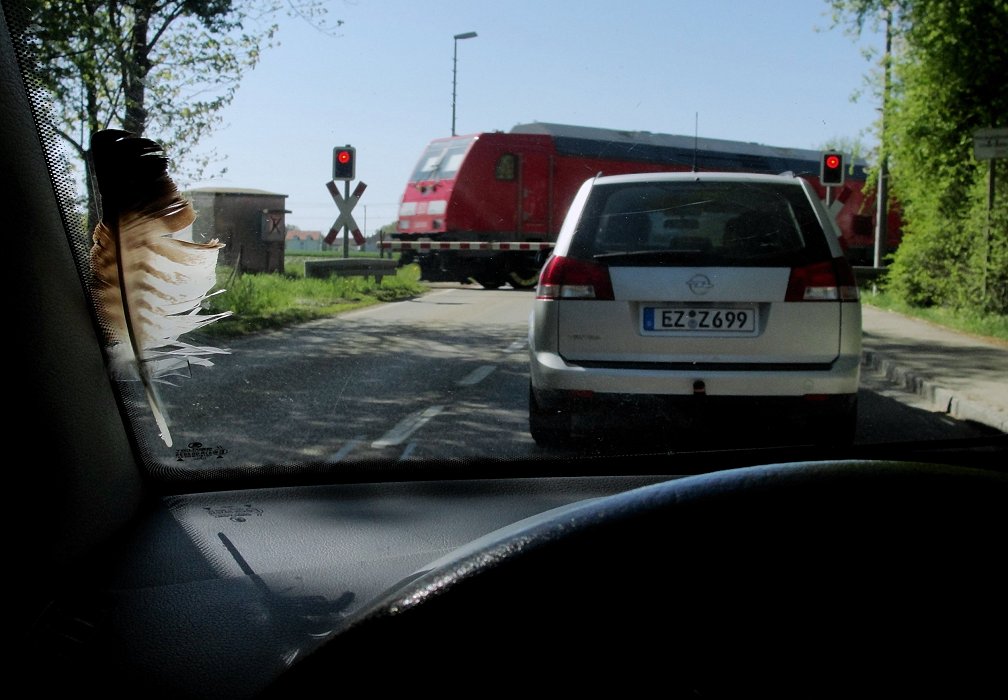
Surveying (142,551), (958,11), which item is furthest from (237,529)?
(958,11)

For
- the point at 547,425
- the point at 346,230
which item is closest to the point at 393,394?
the point at 547,425

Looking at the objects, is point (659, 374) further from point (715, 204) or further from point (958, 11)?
point (958, 11)

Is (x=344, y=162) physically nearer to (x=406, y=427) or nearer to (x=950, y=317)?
(x=406, y=427)

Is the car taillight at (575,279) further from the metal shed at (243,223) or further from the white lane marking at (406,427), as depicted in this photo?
the metal shed at (243,223)

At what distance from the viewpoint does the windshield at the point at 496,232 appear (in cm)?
235

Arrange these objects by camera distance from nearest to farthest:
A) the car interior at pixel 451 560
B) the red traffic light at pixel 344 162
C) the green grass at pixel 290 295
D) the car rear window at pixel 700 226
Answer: the car interior at pixel 451 560, the green grass at pixel 290 295, the red traffic light at pixel 344 162, the car rear window at pixel 700 226

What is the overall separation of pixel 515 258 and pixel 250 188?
1.62m

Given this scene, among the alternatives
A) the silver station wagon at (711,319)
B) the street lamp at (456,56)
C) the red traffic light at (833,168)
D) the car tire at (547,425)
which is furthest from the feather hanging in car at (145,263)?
the red traffic light at (833,168)

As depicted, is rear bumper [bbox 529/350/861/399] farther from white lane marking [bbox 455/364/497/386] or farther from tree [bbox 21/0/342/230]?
tree [bbox 21/0/342/230]

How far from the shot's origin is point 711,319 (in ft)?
12.1

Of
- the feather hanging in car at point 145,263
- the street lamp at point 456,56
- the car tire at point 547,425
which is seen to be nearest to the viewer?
the feather hanging in car at point 145,263

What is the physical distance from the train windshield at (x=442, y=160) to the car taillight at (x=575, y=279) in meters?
0.78

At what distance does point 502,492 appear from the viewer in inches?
108

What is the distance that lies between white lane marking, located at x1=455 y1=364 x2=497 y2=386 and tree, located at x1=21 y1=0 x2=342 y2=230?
2.47 m
